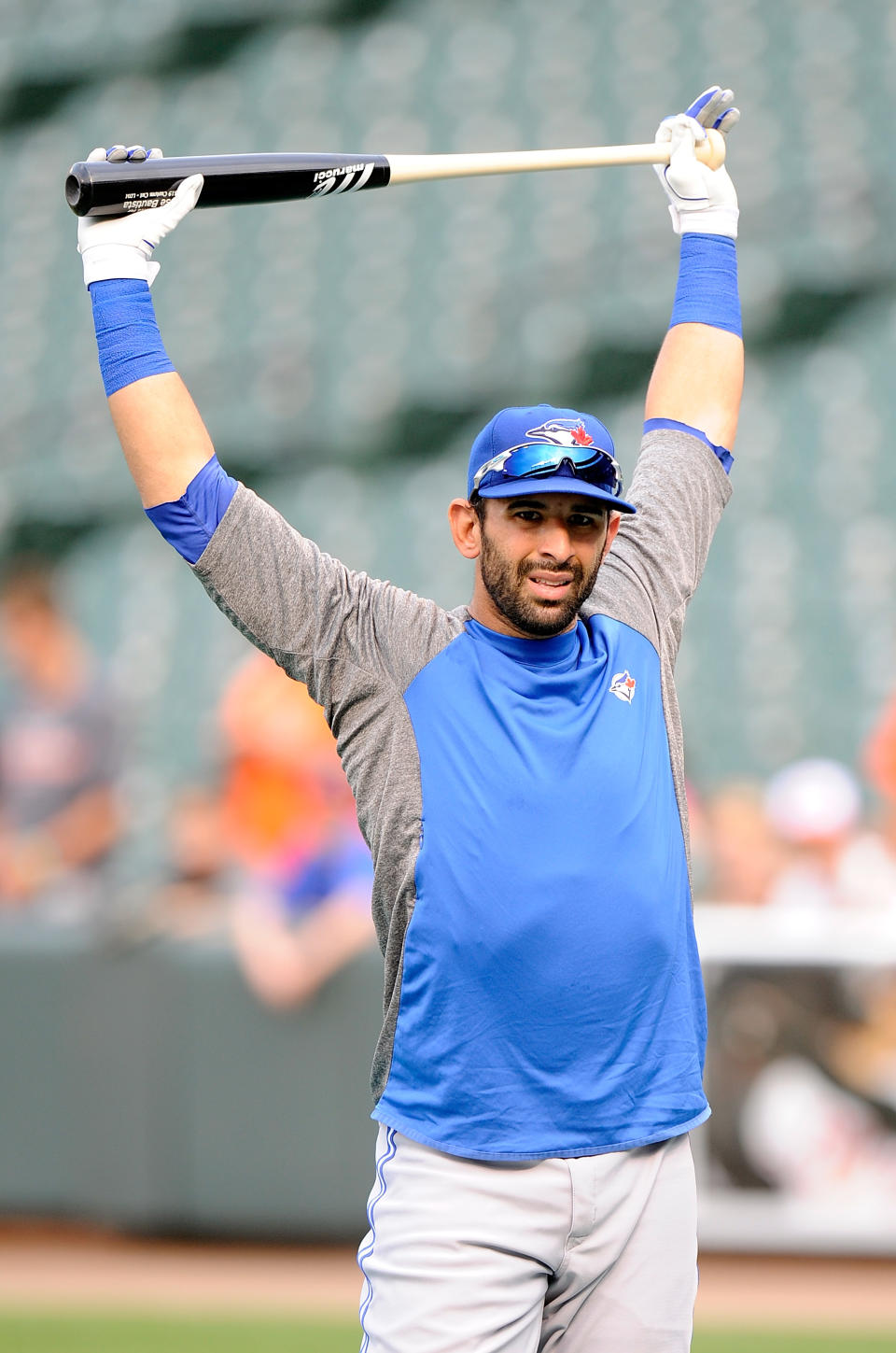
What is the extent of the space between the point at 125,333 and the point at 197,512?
265 millimetres

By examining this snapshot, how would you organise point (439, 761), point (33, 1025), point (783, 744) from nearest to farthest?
point (439, 761) < point (33, 1025) < point (783, 744)

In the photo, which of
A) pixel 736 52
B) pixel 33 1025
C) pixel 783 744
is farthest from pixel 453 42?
pixel 33 1025

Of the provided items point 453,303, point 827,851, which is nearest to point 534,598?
point 827,851

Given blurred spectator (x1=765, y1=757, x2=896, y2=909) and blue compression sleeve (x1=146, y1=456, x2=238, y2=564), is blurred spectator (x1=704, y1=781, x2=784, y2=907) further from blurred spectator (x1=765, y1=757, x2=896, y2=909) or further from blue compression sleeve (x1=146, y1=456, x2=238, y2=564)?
blue compression sleeve (x1=146, y1=456, x2=238, y2=564)

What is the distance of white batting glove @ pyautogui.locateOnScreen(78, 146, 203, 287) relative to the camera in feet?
7.23

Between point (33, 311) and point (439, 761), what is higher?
point (33, 311)

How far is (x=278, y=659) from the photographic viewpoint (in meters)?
2.20

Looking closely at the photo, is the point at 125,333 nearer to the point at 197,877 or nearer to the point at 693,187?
the point at 693,187

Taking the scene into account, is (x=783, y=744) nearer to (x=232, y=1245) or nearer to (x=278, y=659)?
(x=232, y=1245)

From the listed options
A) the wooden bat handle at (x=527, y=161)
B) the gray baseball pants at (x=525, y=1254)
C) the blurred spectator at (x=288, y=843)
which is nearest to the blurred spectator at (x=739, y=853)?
the blurred spectator at (x=288, y=843)

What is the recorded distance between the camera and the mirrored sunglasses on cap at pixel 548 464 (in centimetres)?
214

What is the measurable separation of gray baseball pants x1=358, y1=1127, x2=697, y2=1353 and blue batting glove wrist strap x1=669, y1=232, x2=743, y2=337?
1216 millimetres

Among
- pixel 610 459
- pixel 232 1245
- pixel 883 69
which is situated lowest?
pixel 232 1245

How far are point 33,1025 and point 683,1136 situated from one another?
3484mm
